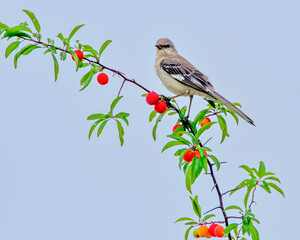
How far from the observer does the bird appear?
185 inches

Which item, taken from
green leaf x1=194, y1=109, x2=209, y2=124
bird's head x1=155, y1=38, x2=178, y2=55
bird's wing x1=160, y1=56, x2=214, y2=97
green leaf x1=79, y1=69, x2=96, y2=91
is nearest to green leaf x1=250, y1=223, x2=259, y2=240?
green leaf x1=194, y1=109, x2=209, y2=124

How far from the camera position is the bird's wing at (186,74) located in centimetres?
475

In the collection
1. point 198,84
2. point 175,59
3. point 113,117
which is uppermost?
point 175,59

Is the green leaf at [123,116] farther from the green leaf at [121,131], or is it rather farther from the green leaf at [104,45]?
the green leaf at [104,45]

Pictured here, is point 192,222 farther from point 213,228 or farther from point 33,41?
point 33,41

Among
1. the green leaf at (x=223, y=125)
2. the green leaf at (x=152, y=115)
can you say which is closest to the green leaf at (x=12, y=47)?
the green leaf at (x=152, y=115)

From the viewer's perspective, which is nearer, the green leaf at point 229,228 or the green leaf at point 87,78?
the green leaf at point 229,228

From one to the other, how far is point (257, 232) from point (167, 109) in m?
1.21

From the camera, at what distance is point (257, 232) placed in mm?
2627

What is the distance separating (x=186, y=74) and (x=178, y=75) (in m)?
0.10

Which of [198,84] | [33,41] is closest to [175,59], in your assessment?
[198,84]

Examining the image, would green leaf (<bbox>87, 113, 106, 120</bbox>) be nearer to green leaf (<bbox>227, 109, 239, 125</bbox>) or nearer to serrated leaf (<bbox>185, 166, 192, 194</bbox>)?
serrated leaf (<bbox>185, 166, 192, 194</bbox>)

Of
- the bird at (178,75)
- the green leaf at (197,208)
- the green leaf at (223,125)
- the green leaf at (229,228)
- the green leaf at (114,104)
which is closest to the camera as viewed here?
the green leaf at (229,228)

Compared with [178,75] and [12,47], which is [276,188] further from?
[178,75]
